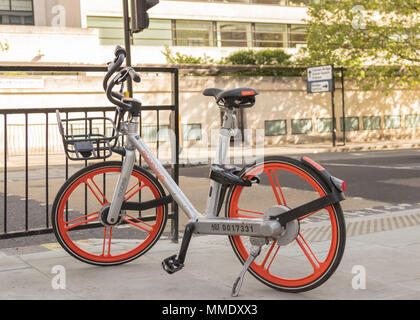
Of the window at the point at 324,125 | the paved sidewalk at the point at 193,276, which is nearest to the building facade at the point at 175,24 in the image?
the window at the point at 324,125

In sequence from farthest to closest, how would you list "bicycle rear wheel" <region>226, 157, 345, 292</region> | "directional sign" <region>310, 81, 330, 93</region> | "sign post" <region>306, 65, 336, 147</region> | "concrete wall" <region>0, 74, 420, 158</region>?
"directional sign" <region>310, 81, 330, 93</region> < "sign post" <region>306, 65, 336, 147</region> < "concrete wall" <region>0, 74, 420, 158</region> < "bicycle rear wheel" <region>226, 157, 345, 292</region>

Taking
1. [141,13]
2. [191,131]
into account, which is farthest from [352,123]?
[141,13]

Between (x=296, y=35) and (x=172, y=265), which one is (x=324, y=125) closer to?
(x=296, y=35)

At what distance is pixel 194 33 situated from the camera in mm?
40469

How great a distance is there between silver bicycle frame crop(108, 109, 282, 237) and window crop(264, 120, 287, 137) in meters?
27.0

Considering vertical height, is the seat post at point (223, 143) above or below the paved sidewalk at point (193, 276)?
above

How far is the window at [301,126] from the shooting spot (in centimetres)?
3209

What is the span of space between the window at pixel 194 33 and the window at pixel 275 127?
11.0m

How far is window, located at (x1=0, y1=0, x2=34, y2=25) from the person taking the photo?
117 ft

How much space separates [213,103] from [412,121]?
12997mm

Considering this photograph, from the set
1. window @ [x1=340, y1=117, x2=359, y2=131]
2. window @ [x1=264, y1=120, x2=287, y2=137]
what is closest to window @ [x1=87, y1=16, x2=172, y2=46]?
window @ [x1=264, y1=120, x2=287, y2=137]

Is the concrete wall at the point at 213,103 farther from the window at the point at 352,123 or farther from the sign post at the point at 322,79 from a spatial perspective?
the sign post at the point at 322,79

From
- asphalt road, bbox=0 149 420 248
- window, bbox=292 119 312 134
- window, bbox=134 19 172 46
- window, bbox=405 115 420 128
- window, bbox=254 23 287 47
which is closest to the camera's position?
asphalt road, bbox=0 149 420 248

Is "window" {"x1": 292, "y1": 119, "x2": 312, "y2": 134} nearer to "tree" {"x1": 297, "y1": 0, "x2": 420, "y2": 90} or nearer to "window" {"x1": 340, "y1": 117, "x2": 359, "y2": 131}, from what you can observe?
"window" {"x1": 340, "y1": 117, "x2": 359, "y2": 131}
